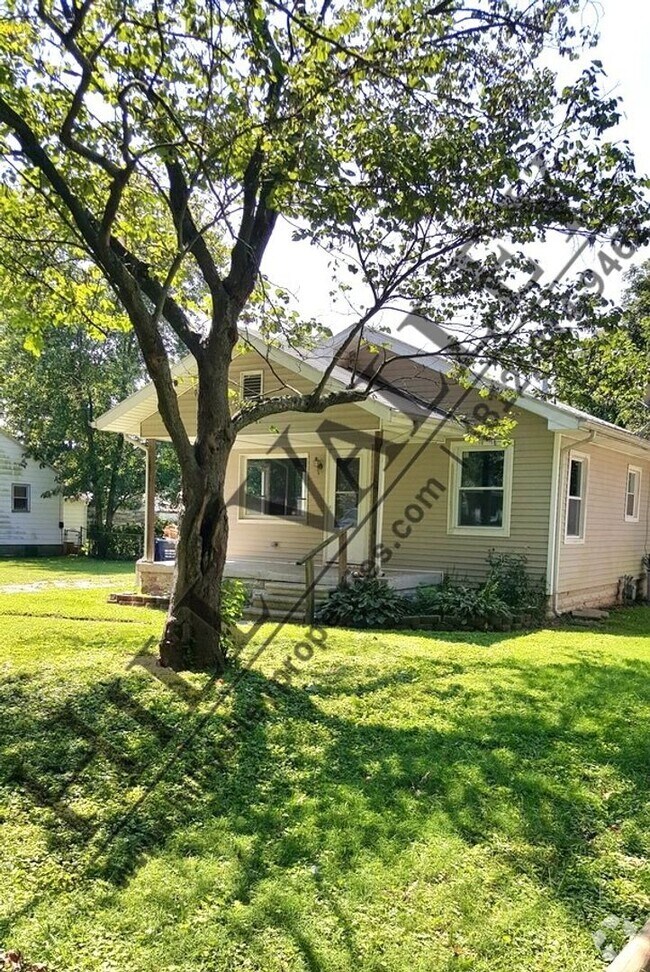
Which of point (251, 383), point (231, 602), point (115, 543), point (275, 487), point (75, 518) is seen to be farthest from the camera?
point (75, 518)

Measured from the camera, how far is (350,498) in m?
12.3

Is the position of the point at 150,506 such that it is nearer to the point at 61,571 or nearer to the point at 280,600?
the point at 280,600

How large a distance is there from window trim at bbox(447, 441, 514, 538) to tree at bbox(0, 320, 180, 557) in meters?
16.5

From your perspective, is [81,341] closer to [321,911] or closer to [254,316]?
[254,316]

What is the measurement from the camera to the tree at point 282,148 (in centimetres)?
571

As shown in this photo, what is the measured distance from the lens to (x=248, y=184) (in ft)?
21.1

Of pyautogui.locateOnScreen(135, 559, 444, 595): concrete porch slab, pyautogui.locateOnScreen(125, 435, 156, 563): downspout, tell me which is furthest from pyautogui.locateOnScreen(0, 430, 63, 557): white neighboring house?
pyautogui.locateOnScreen(135, 559, 444, 595): concrete porch slab

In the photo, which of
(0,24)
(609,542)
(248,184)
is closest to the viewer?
(0,24)

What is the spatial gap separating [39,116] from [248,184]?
8.29 ft

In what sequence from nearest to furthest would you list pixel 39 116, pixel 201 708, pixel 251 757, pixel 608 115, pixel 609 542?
pixel 251 757 → pixel 201 708 → pixel 608 115 → pixel 39 116 → pixel 609 542

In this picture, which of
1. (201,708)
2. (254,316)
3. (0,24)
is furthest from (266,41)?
(201,708)

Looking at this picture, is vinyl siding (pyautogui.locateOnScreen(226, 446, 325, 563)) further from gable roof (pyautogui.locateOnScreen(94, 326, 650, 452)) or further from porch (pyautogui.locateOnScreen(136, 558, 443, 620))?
gable roof (pyautogui.locateOnScreen(94, 326, 650, 452))

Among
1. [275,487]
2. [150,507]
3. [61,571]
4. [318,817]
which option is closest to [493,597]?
[275,487]

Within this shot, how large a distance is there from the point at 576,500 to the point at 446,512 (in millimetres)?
2407
